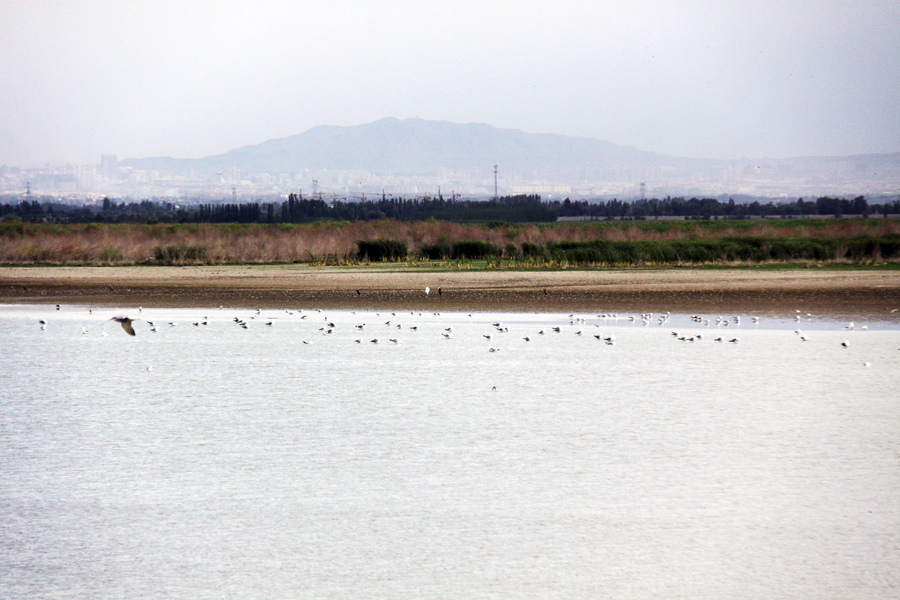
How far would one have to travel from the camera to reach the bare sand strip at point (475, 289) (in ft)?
78.8

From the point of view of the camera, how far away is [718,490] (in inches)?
300

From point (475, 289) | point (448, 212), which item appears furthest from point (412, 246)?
point (448, 212)

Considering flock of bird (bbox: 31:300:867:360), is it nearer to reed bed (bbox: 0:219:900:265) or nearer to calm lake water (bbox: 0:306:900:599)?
calm lake water (bbox: 0:306:900:599)

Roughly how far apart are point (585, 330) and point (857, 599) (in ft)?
41.6

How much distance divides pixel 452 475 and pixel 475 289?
20.7 metres

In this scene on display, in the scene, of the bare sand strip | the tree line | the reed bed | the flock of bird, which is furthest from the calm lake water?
the tree line

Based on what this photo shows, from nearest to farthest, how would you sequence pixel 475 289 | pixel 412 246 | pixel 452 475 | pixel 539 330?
pixel 452 475, pixel 539 330, pixel 475 289, pixel 412 246

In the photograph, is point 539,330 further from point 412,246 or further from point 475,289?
point 412,246

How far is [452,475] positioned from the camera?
806 centimetres

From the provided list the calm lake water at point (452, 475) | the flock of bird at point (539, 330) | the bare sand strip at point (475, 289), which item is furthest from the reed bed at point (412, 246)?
the calm lake water at point (452, 475)

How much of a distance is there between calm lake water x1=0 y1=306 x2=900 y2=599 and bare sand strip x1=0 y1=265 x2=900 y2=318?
8.97 metres

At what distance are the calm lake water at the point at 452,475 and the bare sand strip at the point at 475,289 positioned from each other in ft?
29.4

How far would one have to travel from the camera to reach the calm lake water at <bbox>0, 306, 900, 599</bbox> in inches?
233

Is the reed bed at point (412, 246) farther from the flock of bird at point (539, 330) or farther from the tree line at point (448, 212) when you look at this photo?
the tree line at point (448, 212)
